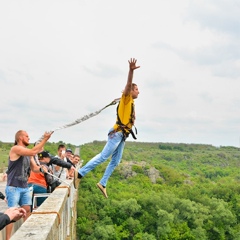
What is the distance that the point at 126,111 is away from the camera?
705cm

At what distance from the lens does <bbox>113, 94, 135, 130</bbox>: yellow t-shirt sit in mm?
6914

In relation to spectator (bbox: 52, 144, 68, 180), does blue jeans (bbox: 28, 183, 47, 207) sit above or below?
below

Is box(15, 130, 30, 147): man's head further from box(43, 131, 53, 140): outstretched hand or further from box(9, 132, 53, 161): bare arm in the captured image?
box(43, 131, 53, 140): outstretched hand

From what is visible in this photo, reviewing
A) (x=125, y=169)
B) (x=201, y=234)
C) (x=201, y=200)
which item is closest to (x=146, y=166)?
(x=125, y=169)

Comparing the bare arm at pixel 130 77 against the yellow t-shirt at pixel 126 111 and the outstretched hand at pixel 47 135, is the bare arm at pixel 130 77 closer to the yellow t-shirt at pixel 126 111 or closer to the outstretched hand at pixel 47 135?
the yellow t-shirt at pixel 126 111

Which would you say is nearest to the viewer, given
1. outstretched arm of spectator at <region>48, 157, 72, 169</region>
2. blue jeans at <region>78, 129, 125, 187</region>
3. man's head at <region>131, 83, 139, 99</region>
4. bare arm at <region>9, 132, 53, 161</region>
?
bare arm at <region>9, 132, 53, 161</region>

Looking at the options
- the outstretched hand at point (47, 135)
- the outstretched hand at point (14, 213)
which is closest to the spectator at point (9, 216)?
the outstretched hand at point (14, 213)

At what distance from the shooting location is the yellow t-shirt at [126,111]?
6914 mm

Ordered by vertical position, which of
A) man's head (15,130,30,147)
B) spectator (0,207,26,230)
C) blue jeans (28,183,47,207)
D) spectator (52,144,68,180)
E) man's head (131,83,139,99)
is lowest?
blue jeans (28,183,47,207)

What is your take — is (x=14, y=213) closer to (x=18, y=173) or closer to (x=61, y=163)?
(x=18, y=173)

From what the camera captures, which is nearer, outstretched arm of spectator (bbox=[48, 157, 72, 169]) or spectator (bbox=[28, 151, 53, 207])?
outstretched arm of spectator (bbox=[48, 157, 72, 169])

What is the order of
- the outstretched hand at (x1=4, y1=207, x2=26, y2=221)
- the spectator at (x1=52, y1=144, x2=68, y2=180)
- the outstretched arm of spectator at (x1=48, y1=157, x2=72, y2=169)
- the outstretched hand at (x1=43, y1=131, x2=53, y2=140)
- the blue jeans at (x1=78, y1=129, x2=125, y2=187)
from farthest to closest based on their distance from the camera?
the spectator at (x1=52, y1=144, x2=68, y2=180)
the outstretched arm of spectator at (x1=48, y1=157, x2=72, y2=169)
the blue jeans at (x1=78, y1=129, x2=125, y2=187)
the outstretched hand at (x1=43, y1=131, x2=53, y2=140)
the outstretched hand at (x1=4, y1=207, x2=26, y2=221)

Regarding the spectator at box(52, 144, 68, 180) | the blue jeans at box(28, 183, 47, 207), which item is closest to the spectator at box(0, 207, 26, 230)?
the blue jeans at box(28, 183, 47, 207)

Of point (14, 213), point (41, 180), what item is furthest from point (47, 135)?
point (41, 180)
